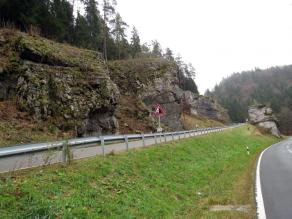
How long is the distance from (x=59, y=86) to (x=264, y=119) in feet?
270

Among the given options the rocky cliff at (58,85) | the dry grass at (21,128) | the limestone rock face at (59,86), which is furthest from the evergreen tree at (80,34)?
the dry grass at (21,128)

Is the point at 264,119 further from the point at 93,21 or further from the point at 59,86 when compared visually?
the point at 59,86

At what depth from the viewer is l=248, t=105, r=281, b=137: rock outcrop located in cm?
9706

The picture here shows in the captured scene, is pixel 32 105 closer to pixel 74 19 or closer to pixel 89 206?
pixel 89 206

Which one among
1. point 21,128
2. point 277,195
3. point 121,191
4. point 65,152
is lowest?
point 277,195

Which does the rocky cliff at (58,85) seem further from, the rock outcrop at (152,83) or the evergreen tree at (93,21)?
the evergreen tree at (93,21)

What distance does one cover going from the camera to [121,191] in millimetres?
11211

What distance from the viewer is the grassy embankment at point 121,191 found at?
835 centimetres

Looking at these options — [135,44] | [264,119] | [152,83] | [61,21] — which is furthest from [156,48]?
[61,21]

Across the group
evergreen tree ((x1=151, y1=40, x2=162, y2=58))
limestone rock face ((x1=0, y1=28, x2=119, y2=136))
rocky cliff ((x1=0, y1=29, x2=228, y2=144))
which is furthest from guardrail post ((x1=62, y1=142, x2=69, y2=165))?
evergreen tree ((x1=151, y1=40, x2=162, y2=58))

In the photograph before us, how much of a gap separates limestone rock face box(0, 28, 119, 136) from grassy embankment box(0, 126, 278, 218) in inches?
372

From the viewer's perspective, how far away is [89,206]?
9.19 m

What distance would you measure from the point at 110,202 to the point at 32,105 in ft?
51.7

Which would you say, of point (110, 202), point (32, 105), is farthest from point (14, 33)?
point (110, 202)
